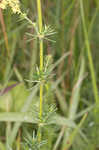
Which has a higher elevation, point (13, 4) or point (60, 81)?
point (13, 4)

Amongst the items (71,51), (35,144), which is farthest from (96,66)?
(35,144)

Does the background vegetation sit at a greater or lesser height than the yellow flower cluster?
lesser

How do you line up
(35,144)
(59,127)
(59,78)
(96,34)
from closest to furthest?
1. (35,144)
2. (59,127)
3. (59,78)
4. (96,34)

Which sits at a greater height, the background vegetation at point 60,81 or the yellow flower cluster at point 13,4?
the yellow flower cluster at point 13,4

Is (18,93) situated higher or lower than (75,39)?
lower

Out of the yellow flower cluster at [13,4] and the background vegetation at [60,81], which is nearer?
the yellow flower cluster at [13,4]

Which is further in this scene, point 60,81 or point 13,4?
point 60,81

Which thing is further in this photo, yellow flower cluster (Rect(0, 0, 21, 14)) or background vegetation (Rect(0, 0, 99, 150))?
background vegetation (Rect(0, 0, 99, 150))

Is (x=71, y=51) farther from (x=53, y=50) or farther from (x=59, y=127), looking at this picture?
(x=59, y=127)
